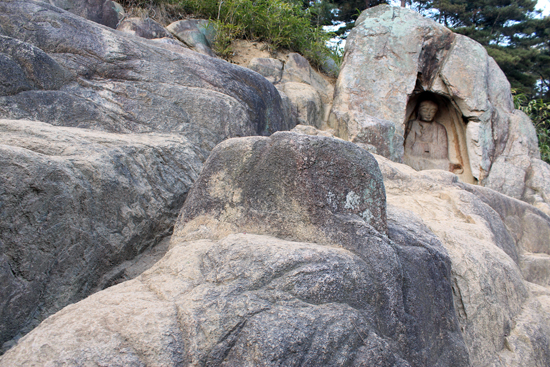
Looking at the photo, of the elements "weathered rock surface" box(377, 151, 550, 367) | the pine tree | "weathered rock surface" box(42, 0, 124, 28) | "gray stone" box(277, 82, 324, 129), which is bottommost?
"weathered rock surface" box(377, 151, 550, 367)

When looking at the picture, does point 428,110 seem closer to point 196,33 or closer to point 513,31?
point 196,33

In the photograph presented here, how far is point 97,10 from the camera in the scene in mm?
6941

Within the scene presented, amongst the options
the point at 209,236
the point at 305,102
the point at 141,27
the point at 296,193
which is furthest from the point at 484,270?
the point at 141,27

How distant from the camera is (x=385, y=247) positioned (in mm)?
1979

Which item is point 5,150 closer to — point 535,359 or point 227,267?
point 227,267

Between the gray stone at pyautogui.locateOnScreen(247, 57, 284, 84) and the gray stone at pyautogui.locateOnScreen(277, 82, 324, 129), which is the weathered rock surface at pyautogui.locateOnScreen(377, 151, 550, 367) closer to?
the gray stone at pyautogui.locateOnScreen(277, 82, 324, 129)

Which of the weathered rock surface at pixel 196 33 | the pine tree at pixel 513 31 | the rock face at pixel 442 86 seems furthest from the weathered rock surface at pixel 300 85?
the pine tree at pixel 513 31

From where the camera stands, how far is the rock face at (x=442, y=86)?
24.7 feet

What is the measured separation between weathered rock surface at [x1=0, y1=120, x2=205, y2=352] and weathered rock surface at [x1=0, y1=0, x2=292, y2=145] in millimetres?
643

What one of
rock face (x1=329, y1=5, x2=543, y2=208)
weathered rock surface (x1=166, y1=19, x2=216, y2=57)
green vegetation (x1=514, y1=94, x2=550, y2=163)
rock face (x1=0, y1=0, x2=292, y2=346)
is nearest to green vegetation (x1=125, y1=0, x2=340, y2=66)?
weathered rock surface (x1=166, y1=19, x2=216, y2=57)

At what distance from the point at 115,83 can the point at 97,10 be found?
13.6ft

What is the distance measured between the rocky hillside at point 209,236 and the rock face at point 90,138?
1 centimetres

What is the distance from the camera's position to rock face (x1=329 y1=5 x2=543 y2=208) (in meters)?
7.53

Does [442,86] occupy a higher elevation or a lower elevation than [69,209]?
higher
